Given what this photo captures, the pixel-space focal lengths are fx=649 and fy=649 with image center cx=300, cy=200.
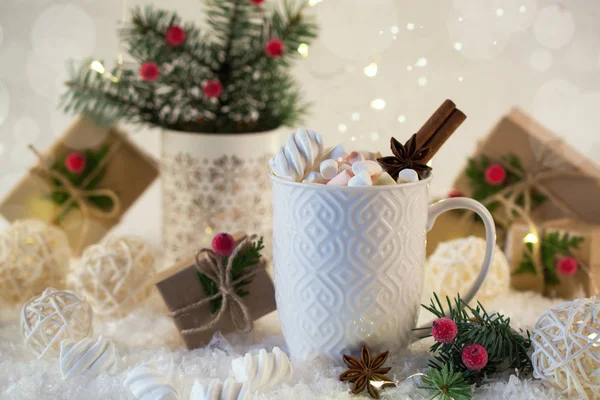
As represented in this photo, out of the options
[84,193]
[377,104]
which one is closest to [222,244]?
[377,104]

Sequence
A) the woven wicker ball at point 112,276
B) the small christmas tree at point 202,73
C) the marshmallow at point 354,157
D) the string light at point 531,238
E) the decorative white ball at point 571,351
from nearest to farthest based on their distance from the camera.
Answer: the decorative white ball at point 571,351
the marshmallow at point 354,157
the woven wicker ball at point 112,276
the string light at point 531,238
the small christmas tree at point 202,73

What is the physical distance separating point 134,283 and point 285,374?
36 cm

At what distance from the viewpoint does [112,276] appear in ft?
3.25

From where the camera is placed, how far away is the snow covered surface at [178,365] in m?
0.73

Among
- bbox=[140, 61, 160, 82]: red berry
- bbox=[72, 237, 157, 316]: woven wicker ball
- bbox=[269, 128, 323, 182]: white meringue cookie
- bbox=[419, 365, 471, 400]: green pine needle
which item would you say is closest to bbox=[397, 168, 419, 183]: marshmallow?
bbox=[269, 128, 323, 182]: white meringue cookie

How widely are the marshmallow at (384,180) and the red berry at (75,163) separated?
72cm

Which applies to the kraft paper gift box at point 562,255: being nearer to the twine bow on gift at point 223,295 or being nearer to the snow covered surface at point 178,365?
Answer: the snow covered surface at point 178,365

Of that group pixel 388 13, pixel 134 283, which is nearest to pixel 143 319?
pixel 134 283

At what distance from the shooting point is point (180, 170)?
1.19 m

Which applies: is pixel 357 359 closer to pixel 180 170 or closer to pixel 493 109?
pixel 180 170

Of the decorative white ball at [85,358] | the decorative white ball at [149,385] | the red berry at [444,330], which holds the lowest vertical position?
the red berry at [444,330]

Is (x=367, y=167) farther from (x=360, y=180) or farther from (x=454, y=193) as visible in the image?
(x=454, y=193)

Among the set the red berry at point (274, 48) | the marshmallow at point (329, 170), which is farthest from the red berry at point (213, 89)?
the marshmallow at point (329, 170)

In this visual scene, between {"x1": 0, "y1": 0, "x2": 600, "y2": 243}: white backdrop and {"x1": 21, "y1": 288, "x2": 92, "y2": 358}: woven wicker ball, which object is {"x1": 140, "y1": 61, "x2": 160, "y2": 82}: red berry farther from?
{"x1": 21, "y1": 288, "x2": 92, "y2": 358}: woven wicker ball
